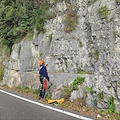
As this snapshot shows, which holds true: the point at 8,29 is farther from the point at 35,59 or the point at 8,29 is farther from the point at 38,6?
the point at 35,59

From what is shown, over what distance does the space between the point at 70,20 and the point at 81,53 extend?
2301 millimetres

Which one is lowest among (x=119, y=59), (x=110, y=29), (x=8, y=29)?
(x=119, y=59)

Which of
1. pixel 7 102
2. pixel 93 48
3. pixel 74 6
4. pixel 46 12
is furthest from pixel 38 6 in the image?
pixel 7 102

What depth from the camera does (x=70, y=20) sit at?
8.05 metres

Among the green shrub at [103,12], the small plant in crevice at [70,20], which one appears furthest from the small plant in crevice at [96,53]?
the small plant in crevice at [70,20]

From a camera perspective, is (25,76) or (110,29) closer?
(110,29)

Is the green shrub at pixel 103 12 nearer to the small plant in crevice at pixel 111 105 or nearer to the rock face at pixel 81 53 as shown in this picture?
the rock face at pixel 81 53

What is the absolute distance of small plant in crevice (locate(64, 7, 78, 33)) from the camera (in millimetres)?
7914

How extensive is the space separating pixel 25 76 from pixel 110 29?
255 inches

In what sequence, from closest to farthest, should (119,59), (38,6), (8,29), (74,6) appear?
(119,59) → (74,6) → (38,6) → (8,29)

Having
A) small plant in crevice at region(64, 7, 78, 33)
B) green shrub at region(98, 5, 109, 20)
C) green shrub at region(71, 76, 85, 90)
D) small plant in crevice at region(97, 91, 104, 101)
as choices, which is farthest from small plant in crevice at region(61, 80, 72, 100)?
green shrub at region(98, 5, 109, 20)

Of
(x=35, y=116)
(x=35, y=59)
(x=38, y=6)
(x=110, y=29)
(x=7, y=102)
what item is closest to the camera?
(x=35, y=116)

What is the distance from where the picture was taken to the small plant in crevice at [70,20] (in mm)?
7914

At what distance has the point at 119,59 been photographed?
16.8ft
